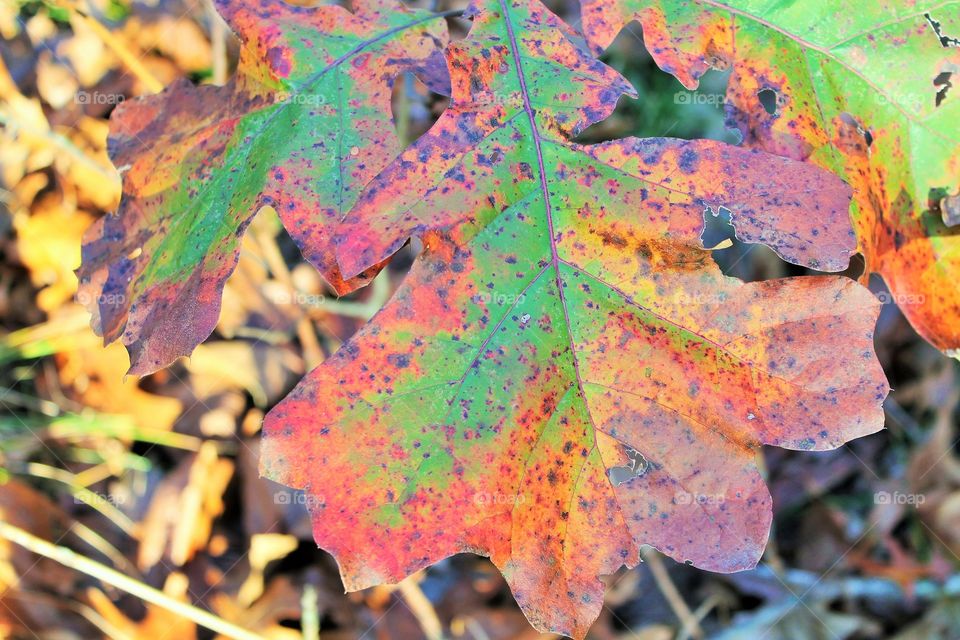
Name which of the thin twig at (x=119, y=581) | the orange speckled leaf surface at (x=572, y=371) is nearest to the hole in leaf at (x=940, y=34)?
the orange speckled leaf surface at (x=572, y=371)

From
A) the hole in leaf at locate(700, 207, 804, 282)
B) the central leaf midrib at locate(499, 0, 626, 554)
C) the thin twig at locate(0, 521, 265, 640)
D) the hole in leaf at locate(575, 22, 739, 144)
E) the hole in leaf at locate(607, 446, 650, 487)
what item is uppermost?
the central leaf midrib at locate(499, 0, 626, 554)

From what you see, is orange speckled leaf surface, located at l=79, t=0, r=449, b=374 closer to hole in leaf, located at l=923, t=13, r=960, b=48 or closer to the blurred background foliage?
the blurred background foliage

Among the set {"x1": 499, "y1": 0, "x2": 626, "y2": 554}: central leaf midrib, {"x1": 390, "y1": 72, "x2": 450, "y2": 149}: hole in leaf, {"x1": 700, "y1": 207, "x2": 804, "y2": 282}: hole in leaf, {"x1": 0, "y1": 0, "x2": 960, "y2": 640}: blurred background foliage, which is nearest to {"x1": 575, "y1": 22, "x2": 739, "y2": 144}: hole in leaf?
{"x1": 0, "y1": 0, "x2": 960, "y2": 640}: blurred background foliage

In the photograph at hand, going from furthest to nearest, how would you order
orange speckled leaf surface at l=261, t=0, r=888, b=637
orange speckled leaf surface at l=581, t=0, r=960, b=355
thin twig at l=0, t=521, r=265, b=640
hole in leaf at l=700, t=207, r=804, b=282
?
1. hole in leaf at l=700, t=207, r=804, b=282
2. thin twig at l=0, t=521, r=265, b=640
3. orange speckled leaf surface at l=581, t=0, r=960, b=355
4. orange speckled leaf surface at l=261, t=0, r=888, b=637

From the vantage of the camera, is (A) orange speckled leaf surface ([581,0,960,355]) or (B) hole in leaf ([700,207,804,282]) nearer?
(A) orange speckled leaf surface ([581,0,960,355])

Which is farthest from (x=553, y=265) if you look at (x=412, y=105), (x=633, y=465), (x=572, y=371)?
(x=412, y=105)

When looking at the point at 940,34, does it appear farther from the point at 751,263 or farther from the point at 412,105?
the point at 412,105

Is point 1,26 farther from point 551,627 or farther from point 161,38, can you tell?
point 551,627

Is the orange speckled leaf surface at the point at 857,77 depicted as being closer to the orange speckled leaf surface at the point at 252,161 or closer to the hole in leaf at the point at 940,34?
the hole in leaf at the point at 940,34
